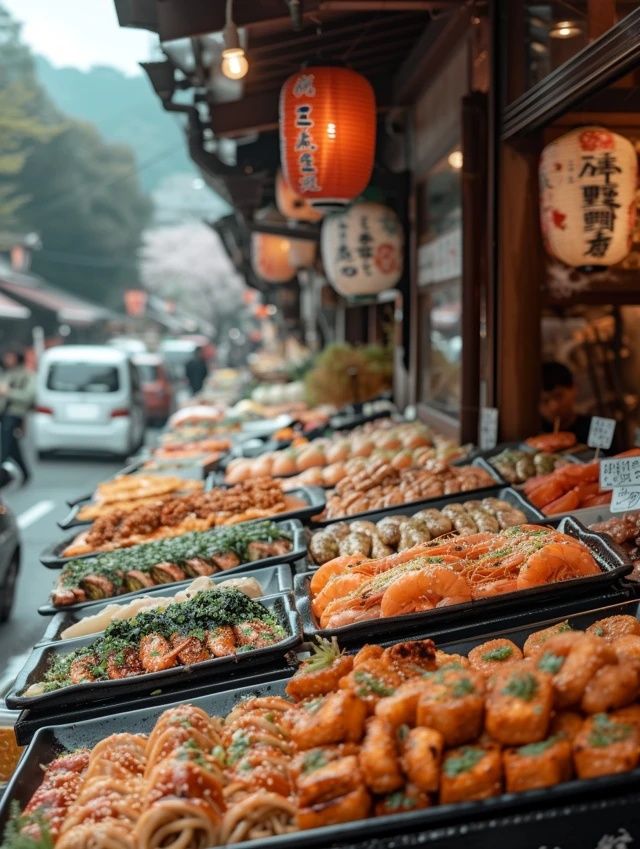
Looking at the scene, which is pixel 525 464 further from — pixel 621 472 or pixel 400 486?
pixel 621 472

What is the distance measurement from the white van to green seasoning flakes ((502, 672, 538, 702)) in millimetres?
17435

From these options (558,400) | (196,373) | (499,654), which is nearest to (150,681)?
(499,654)

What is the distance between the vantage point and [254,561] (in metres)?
5.32

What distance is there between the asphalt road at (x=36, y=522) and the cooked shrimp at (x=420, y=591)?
157 inches

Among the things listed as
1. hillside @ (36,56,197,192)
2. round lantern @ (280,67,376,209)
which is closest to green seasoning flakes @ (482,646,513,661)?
round lantern @ (280,67,376,209)

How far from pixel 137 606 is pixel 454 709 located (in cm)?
249

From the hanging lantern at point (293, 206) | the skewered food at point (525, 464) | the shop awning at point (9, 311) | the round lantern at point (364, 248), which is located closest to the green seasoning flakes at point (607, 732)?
the skewered food at point (525, 464)

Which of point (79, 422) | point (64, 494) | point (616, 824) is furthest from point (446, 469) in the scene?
point (79, 422)

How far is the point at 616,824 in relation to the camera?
8.28ft

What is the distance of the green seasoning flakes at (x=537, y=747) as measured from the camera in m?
2.53

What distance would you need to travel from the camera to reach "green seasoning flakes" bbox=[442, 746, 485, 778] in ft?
8.31

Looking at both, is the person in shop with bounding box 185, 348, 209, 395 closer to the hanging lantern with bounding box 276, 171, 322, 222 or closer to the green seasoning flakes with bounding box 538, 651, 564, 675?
the hanging lantern with bounding box 276, 171, 322, 222

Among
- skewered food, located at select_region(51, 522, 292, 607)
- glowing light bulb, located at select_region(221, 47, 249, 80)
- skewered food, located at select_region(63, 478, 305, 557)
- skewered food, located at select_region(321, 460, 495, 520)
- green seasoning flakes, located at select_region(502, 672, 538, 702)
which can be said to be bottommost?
skewered food, located at select_region(63, 478, 305, 557)

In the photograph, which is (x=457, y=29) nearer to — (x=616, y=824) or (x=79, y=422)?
(x=616, y=824)
